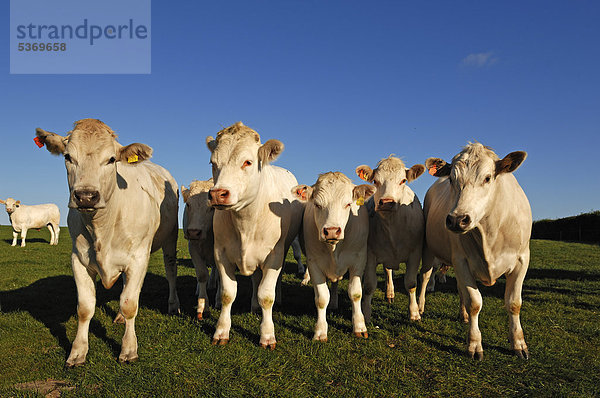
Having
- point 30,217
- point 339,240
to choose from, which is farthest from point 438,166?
point 30,217

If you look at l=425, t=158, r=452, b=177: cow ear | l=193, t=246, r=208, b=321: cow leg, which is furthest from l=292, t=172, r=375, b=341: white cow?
l=193, t=246, r=208, b=321: cow leg

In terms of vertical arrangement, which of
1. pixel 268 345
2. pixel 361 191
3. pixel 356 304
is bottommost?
pixel 268 345

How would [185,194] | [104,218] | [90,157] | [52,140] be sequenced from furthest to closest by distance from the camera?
[185,194] < [104,218] < [52,140] < [90,157]

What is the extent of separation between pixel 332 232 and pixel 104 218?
2865 millimetres

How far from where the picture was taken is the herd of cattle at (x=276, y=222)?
4824mm

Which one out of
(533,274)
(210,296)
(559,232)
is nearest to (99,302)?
(210,296)

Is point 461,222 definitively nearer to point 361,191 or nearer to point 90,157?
point 361,191

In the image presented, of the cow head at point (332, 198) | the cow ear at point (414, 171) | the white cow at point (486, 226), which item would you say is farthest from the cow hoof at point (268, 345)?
the cow ear at point (414, 171)

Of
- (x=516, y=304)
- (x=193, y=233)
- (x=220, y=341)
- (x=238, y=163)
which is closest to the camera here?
(x=238, y=163)

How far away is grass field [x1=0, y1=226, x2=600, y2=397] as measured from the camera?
438 centimetres

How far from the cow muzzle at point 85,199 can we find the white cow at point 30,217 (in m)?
21.5

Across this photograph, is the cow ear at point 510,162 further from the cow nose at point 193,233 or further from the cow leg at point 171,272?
the cow leg at point 171,272

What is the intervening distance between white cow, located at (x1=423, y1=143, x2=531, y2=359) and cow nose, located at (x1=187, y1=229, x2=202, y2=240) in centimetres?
396

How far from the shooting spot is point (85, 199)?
13.9 feet
